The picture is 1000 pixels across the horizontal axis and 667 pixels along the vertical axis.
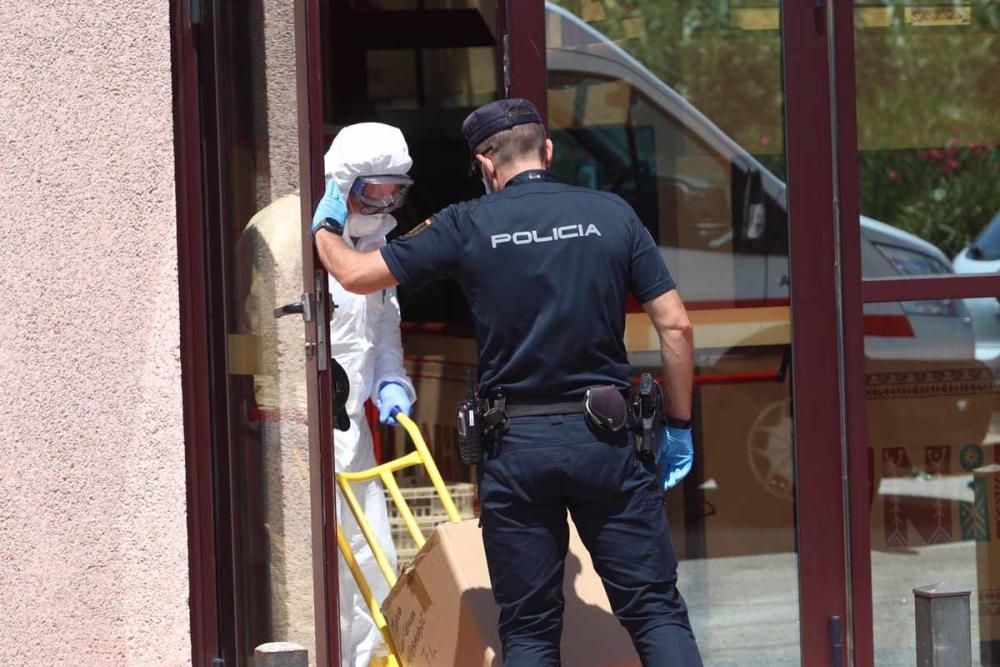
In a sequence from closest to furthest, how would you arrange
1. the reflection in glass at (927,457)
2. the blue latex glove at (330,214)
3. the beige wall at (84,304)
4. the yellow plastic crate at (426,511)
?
the blue latex glove at (330,214) < the beige wall at (84,304) < the reflection in glass at (927,457) < the yellow plastic crate at (426,511)

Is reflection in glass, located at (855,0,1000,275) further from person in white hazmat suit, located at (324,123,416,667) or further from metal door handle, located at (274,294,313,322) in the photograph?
metal door handle, located at (274,294,313,322)

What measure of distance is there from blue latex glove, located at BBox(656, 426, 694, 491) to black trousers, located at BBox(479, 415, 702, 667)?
6.7 inches

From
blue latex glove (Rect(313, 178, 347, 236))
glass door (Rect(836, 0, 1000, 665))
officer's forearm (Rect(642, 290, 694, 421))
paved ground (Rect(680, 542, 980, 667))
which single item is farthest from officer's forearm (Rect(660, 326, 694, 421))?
paved ground (Rect(680, 542, 980, 667))

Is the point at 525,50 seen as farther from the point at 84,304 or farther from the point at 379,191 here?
the point at 84,304

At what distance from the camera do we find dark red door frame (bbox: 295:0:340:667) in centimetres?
419

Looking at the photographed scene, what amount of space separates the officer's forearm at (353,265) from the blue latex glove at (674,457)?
2.57 ft

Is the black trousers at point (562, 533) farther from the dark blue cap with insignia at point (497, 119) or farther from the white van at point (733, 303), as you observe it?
the white van at point (733, 303)

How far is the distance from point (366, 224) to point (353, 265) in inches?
39.9

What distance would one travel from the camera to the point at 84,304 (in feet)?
15.7

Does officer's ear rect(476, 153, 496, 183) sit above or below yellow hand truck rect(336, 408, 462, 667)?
above

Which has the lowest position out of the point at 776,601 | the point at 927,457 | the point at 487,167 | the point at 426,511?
the point at 776,601

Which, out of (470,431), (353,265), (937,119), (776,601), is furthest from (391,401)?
(937,119)

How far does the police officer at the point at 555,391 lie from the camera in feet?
12.4

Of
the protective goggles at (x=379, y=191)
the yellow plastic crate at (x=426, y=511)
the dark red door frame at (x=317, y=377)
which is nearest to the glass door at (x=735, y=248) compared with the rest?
the protective goggles at (x=379, y=191)
